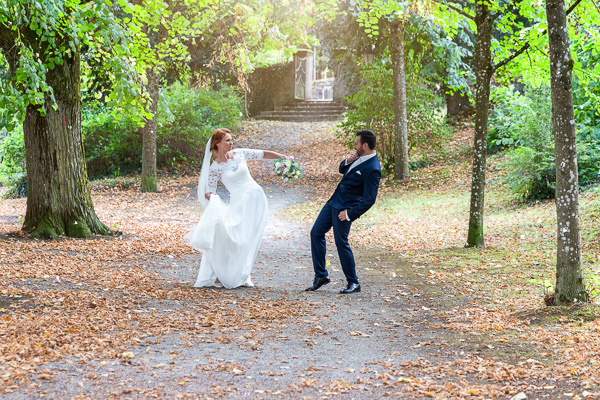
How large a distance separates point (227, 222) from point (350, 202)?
5.12 feet

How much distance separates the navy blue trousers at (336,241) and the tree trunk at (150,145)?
11985 mm

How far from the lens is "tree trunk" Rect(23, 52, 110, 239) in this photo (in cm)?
961

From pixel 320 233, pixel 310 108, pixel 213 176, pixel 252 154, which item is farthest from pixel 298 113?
pixel 320 233

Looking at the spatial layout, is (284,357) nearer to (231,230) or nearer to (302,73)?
(231,230)

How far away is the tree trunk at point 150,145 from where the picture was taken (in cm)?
1805

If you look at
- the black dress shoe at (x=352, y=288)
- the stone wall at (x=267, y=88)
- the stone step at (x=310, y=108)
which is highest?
the stone wall at (x=267, y=88)

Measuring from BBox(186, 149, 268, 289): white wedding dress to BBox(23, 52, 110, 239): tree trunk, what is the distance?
3555mm

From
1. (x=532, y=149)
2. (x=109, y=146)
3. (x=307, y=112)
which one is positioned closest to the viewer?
(x=532, y=149)

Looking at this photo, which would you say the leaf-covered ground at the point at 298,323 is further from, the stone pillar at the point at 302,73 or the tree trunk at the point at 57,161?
the stone pillar at the point at 302,73

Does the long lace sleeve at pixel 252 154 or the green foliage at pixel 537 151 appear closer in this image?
the long lace sleeve at pixel 252 154

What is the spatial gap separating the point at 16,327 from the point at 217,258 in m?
2.67

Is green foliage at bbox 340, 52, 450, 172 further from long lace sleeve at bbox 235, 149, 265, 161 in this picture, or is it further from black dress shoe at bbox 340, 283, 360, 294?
black dress shoe at bbox 340, 283, 360, 294

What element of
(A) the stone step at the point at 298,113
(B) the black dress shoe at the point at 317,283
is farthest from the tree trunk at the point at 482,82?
(A) the stone step at the point at 298,113

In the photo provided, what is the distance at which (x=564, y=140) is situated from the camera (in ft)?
18.0
